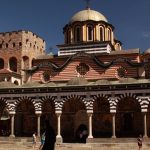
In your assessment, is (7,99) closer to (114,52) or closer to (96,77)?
(96,77)

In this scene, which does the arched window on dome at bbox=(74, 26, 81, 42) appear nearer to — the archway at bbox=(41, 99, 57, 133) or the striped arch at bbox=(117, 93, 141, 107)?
the archway at bbox=(41, 99, 57, 133)

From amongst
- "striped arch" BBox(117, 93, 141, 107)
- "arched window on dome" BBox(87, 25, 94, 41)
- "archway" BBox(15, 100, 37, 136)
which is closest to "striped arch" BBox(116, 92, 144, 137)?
"striped arch" BBox(117, 93, 141, 107)

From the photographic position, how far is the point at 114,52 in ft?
122

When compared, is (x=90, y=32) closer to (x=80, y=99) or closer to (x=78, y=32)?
(x=78, y=32)

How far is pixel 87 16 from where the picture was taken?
39.4m

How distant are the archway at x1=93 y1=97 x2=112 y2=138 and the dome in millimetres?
10159

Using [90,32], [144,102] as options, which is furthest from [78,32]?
[144,102]

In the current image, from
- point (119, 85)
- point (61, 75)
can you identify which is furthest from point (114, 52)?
point (119, 85)

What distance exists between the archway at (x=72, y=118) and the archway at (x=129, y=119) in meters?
3.04

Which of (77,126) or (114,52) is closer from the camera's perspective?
(77,126)

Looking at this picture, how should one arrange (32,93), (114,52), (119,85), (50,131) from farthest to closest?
(114,52)
(32,93)
(119,85)
(50,131)

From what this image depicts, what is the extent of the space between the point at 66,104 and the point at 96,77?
3885mm

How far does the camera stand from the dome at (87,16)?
3938cm

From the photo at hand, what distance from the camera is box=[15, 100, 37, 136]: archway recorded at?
35.8 meters
